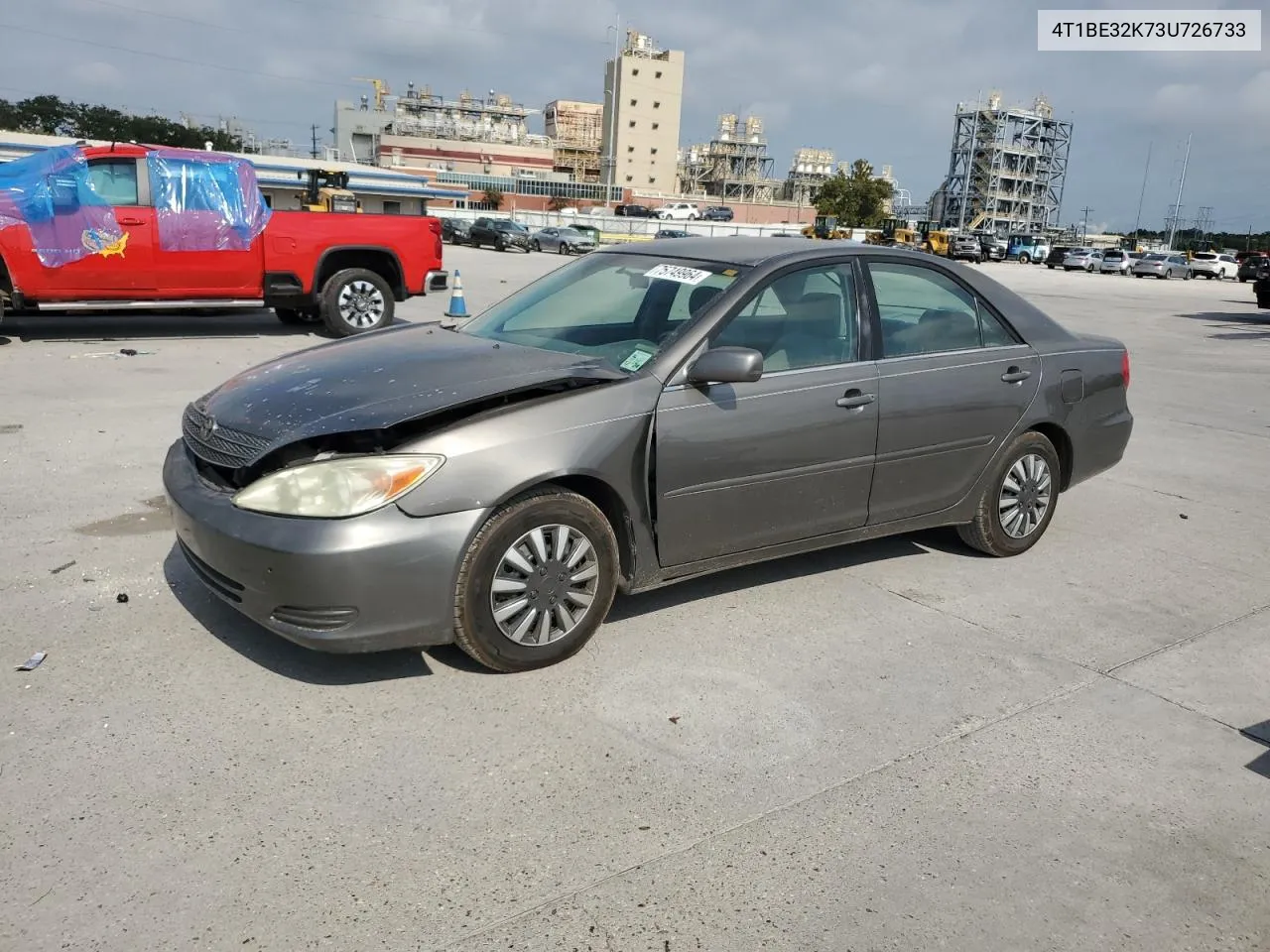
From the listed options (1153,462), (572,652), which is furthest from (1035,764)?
(1153,462)

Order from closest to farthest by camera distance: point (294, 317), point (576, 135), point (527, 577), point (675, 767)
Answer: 1. point (675, 767)
2. point (527, 577)
3. point (294, 317)
4. point (576, 135)

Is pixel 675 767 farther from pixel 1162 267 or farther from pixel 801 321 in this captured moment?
pixel 1162 267

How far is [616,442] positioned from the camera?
3789mm

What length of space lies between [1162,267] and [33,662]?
188 ft

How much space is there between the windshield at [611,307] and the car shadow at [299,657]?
1454 millimetres

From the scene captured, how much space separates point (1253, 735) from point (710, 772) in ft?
6.66

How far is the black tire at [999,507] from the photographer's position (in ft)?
16.9

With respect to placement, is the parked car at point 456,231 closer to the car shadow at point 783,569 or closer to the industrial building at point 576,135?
the car shadow at point 783,569

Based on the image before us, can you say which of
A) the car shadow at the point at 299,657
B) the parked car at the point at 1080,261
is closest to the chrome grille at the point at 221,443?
the car shadow at the point at 299,657

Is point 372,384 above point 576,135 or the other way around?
the other way around

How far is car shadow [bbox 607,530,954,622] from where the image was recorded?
454 cm

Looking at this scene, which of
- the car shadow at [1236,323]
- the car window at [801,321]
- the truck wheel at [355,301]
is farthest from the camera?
the car shadow at [1236,323]

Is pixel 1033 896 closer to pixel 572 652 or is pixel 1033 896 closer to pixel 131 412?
pixel 572 652

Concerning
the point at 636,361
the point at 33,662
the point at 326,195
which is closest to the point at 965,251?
the point at 326,195
